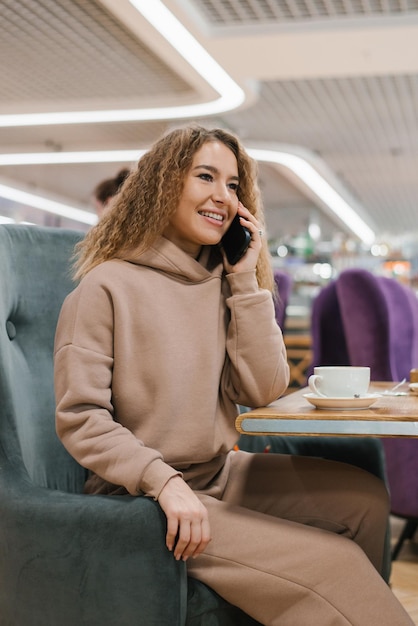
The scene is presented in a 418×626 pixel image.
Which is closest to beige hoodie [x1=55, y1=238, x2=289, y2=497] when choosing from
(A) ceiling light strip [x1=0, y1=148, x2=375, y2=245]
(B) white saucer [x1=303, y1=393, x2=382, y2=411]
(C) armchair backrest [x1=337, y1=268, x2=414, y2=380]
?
(B) white saucer [x1=303, y1=393, x2=382, y2=411]

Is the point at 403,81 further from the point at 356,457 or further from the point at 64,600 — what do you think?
the point at 64,600

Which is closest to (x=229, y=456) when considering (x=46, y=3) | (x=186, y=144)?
(x=186, y=144)

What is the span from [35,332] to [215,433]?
508mm

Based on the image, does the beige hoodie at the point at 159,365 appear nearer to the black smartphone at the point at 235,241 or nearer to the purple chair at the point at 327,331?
the black smartphone at the point at 235,241

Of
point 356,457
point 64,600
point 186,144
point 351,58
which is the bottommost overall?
point 64,600

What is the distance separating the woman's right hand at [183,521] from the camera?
1292mm

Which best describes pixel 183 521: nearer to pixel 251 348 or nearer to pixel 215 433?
pixel 215 433

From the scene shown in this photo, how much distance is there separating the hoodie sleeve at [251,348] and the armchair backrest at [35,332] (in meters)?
0.43

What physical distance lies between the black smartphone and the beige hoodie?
41 millimetres

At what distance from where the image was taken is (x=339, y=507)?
169cm

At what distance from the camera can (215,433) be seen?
160 cm

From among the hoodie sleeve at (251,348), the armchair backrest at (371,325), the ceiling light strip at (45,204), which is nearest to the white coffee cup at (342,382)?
the hoodie sleeve at (251,348)

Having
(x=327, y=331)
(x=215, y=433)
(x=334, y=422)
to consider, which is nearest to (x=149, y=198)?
(x=215, y=433)

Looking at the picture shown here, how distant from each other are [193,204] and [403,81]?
20.1ft
